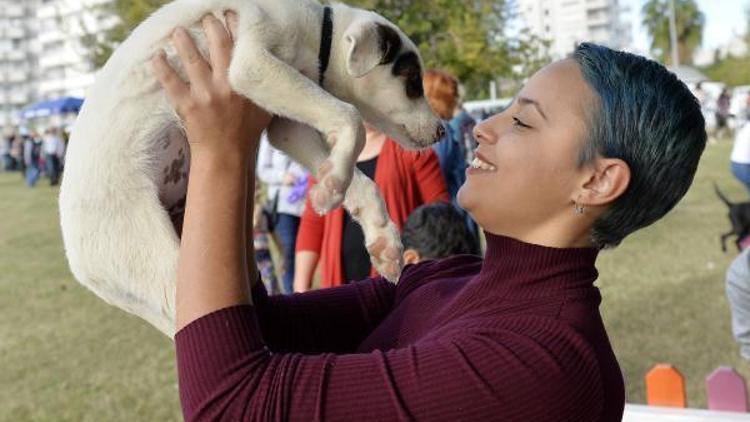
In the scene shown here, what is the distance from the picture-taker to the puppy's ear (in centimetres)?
176

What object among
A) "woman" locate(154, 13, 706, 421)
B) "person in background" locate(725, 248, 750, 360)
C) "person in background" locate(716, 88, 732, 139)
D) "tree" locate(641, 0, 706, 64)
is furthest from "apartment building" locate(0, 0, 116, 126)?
"woman" locate(154, 13, 706, 421)

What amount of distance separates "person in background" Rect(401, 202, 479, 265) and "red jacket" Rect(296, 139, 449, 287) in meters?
0.34

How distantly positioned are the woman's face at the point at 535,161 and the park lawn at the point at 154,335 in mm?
3425

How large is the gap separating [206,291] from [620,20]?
102m

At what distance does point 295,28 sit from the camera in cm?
170

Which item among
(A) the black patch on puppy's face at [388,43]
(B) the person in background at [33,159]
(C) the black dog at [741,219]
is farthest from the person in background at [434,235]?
(B) the person in background at [33,159]

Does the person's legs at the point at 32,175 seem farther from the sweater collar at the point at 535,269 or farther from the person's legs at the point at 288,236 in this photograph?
the sweater collar at the point at 535,269

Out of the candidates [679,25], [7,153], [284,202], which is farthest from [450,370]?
[679,25]

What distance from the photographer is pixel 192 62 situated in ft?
4.74

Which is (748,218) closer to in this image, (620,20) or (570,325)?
(570,325)

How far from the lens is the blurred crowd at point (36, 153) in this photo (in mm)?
23766

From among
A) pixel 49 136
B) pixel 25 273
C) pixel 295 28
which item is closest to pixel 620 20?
pixel 49 136

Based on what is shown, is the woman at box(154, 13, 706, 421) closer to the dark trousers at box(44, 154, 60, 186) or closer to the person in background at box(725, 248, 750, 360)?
the person in background at box(725, 248, 750, 360)

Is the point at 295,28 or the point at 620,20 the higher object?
the point at 295,28
